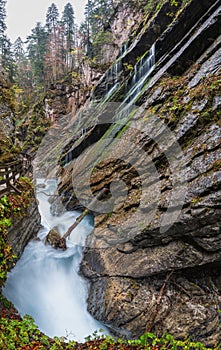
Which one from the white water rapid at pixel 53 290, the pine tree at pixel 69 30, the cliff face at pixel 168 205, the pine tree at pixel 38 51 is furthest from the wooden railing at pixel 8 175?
the pine tree at pixel 69 30

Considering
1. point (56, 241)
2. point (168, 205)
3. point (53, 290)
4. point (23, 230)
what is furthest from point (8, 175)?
point (168, 205)

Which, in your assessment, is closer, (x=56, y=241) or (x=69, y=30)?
(x=56, y=241)

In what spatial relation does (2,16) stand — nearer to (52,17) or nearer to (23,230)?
(52,17)

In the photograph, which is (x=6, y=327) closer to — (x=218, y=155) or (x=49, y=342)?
(x=49, y=342)

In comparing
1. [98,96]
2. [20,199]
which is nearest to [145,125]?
[20,199]

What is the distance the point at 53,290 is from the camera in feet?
25.4

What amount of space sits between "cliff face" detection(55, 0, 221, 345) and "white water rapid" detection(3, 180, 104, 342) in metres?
0.46

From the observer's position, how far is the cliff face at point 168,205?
571 cm

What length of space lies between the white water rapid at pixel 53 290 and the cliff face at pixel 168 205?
463mm

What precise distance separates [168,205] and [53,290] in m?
4.97

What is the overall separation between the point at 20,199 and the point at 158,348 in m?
5.53

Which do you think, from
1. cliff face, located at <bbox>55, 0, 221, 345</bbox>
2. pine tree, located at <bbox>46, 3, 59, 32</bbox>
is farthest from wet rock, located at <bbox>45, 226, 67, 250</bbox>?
pine tree, located at <bbox>46, 3, 59, 32</bbox>

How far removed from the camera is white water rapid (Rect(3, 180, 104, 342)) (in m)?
6.58

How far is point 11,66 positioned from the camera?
3666 cm
